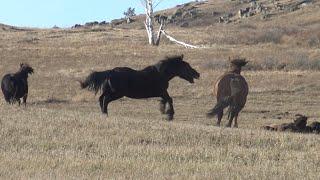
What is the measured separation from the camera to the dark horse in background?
18.1 m

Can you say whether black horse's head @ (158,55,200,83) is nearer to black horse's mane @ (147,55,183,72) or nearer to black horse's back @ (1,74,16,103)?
black horse's mane @ (147,55,183,72)

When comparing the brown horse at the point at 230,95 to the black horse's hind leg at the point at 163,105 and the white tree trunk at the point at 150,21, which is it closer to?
the black horse's hind leg at the point at 163,105

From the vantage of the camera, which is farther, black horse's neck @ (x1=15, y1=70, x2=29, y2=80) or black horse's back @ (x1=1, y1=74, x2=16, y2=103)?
black horse's neck @ (x1=15, y1=70, x2=29, y2=80)

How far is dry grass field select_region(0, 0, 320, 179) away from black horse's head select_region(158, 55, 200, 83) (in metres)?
1.28

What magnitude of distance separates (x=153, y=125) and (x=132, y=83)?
3.24m

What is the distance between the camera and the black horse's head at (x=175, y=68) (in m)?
18.6

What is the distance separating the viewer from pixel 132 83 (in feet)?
59.8

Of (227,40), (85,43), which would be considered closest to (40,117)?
(85,43)

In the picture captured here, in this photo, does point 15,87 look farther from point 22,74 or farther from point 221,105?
point 221,105

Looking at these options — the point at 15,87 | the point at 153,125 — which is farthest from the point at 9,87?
the point at 153,125

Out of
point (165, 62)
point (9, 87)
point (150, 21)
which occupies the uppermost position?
point (150, 21)

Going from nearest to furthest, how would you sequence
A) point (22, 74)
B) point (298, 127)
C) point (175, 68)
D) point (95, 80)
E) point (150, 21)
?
point (298, 127), point (95, 80), point (175, 68), point (22, 74), point (150, 21)

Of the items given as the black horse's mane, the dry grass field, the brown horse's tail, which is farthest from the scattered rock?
the black horse's mane

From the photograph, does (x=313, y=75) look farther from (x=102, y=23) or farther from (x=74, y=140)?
(x=102, y=23)
